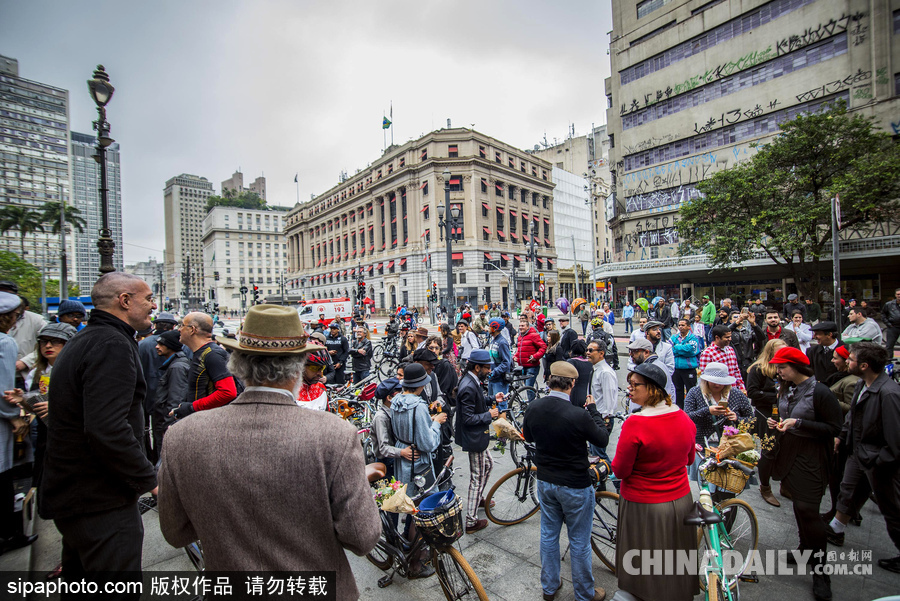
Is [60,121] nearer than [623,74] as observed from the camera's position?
No

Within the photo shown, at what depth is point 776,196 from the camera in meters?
23.1

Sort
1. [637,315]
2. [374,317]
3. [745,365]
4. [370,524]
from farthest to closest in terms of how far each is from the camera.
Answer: [374,317], [637,315], [745,365], [370,524]

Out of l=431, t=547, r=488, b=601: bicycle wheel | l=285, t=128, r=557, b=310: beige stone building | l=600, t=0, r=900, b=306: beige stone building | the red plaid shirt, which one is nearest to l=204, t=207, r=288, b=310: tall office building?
l=285, t=128, r=557, b=310: beige stone building

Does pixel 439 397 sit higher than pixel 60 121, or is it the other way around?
pixel 60 121

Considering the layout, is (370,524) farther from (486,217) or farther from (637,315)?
(486,217)

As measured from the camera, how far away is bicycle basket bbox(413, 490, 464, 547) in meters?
2.92

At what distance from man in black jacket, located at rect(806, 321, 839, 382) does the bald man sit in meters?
7.72

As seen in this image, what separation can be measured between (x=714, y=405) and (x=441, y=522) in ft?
10.4

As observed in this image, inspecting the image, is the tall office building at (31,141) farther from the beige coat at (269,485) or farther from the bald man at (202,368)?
the beige coat at (269,485)

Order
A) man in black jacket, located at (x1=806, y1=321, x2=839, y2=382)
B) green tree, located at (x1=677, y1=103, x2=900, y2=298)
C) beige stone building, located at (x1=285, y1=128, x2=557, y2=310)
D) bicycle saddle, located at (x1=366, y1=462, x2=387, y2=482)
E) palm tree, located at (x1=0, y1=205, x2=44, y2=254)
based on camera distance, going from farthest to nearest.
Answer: beige stone building, located at (x1=285, y1=128, x2=557, y2=310), palm tree, located at (x1=0, y1=205, x2=44, y2=254), green tree, located at (x1=677, y1=103, x2=900, y2=298), man in black jacket, located at (x1=806, y1=321, x2=839, y2=382), bicycle saddle, located at (x1=366, y1=462, x2=387, y2=482)

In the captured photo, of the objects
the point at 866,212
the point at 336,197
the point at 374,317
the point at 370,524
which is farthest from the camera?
the point at 336,197

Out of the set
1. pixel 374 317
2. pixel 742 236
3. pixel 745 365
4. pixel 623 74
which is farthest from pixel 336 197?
pixel 745 365

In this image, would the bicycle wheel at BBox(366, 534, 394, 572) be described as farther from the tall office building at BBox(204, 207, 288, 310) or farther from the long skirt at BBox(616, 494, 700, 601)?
the tall office building at BBox(204, 207, 288, 310)

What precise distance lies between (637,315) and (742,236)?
11.7 m
